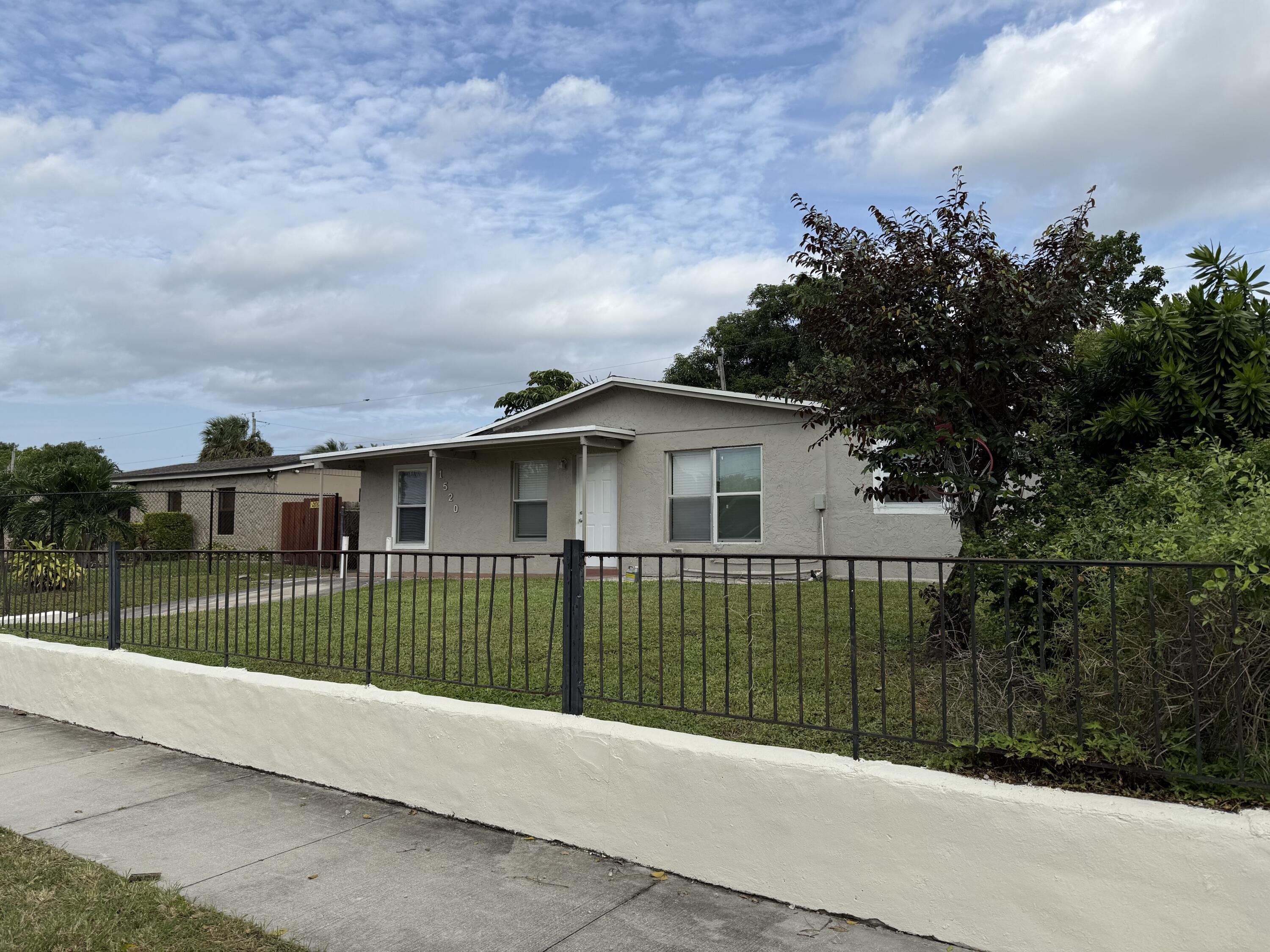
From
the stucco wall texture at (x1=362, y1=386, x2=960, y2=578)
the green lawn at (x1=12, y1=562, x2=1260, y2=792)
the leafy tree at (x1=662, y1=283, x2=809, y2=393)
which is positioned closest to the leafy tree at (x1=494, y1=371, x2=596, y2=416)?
the leafy tree at (x1=662, y1=283, x2=809, y2=393)

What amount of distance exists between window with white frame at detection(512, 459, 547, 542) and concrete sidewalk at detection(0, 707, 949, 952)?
9931 millimetres

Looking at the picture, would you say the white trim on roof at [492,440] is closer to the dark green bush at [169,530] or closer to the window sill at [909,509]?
the window sill at [909,509]

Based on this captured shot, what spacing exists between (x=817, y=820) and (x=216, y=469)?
25.4m

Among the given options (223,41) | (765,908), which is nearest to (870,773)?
(765,908)

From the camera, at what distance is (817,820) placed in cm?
371

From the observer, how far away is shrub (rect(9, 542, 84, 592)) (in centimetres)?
808

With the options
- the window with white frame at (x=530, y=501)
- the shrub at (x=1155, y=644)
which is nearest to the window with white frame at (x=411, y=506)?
the window with white frame at (x=530, y=501)

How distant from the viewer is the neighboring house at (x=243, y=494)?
22938mm

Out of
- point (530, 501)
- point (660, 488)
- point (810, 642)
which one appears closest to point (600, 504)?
point (660, 488)

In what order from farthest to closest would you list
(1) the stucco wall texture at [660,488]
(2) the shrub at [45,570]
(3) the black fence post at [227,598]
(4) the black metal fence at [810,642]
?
(1) the stucco wall texture at [660,488], (2) the shrub at [45,570], (3) the black fence post at [227,598], (4) the black metal fence at [810,642]

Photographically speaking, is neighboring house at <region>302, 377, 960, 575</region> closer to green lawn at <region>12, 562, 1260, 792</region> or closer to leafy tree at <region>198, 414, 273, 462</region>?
green lawn at <region>12, 562, 1260, 792</region>

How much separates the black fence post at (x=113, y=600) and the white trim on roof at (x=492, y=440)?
725cm

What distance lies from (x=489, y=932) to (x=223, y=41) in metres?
8.61

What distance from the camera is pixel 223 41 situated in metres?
8.71
